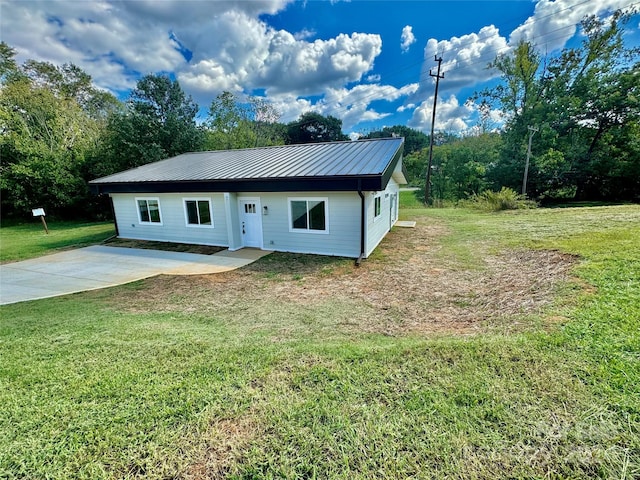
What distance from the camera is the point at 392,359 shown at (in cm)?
310

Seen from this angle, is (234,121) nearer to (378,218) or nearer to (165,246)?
(165,246)

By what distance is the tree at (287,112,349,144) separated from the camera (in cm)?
4481

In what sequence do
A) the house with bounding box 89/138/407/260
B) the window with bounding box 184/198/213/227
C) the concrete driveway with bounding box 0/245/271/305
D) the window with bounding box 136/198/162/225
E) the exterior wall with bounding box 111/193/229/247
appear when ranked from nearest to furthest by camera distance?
the concrete driveway with bounding box 0/245/271/305, the house with bounding box 89/138/407/260, the exterior wall with bounding box 111/193/229/247, the window with bounding box 184/198/213/227, the window with bounding box 136/198/162/225

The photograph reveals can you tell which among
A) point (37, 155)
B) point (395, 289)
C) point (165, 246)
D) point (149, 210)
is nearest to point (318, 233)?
point (395, 289)

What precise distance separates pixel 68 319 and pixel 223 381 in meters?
3.92

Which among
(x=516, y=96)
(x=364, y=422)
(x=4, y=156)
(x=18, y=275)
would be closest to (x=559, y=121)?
(x=516, y=96)

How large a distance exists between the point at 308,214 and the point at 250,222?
2.52 metres

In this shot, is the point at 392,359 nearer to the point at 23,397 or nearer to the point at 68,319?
the point at 23,397

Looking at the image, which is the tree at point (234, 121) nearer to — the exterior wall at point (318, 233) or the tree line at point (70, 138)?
the tree line at point (70, 138)

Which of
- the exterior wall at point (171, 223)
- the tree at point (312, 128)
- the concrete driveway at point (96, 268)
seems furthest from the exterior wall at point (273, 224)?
the tree at point (312, 128)

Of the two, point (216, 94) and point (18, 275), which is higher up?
point (216, 94)

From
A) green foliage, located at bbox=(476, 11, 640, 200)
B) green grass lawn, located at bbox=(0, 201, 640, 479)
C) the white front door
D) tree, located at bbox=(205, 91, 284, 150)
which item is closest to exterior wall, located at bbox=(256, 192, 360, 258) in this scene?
the white front door

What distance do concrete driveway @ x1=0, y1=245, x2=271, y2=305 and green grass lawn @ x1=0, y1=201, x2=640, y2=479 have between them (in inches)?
91.7

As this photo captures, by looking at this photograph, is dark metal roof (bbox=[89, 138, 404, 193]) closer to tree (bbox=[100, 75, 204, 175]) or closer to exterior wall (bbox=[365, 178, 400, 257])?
exterior wall (bbox=[365, 178, 400, 257])
